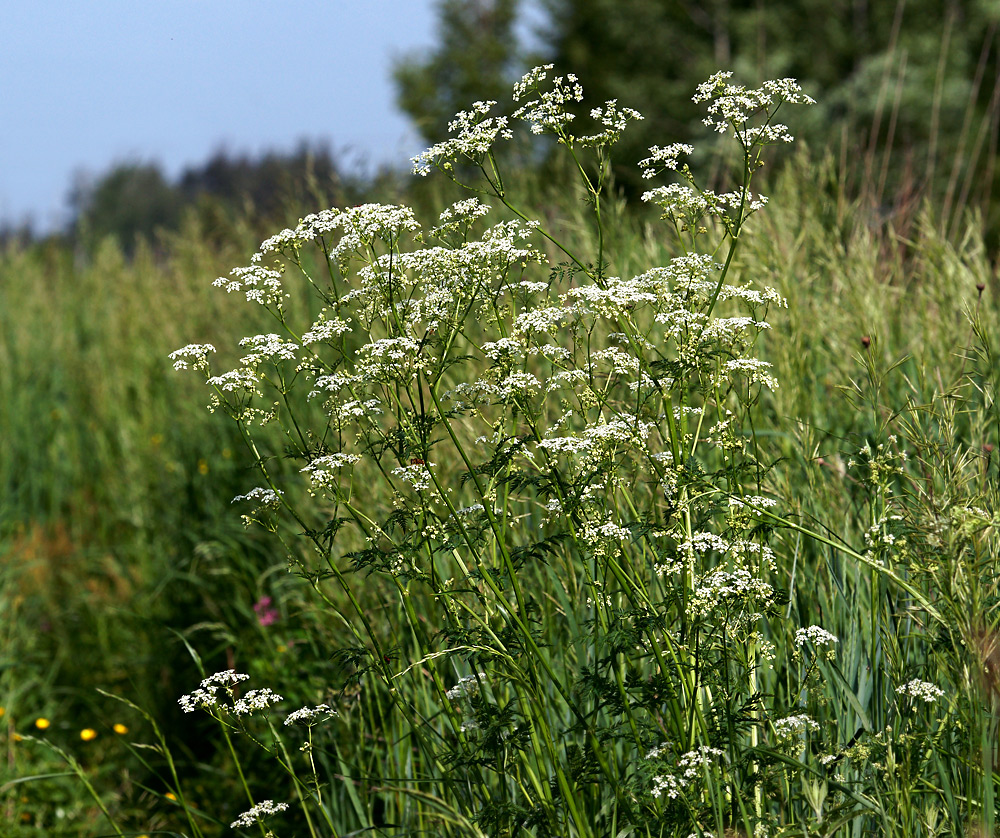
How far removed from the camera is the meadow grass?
174 cm

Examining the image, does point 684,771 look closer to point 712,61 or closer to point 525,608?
point 525,608

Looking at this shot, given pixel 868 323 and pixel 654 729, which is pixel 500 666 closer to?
pixel 654 729

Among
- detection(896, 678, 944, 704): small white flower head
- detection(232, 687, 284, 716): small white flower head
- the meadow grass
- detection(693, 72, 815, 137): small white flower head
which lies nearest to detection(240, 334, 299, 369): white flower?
the meadow grass

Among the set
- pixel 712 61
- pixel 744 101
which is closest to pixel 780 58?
pixel 712 61

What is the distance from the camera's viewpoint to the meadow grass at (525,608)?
174 centimetres

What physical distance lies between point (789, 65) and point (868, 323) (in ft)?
69.1

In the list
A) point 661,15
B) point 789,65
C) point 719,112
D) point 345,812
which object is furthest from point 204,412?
point 661,15

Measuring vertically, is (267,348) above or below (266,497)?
above

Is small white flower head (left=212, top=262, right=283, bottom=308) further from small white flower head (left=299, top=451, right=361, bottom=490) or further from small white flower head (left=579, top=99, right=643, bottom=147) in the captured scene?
small white flower head (left=579, top=99, right=643, bottom=147)

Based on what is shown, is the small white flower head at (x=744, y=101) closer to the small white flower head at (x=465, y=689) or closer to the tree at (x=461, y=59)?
the small white flower head at (x=465, y=689)

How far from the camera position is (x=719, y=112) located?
196 cm

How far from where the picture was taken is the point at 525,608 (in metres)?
1.84

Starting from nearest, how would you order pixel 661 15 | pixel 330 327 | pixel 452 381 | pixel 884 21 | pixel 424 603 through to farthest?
pixel 330 327, pixel 424 603, pixel 452 381, pixel 884 21, pixel 661 15

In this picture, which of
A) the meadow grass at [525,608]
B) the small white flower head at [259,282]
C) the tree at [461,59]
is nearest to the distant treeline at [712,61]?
the tree at [461,59]
